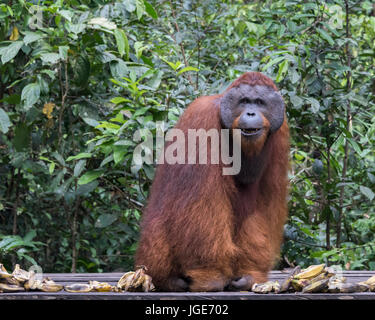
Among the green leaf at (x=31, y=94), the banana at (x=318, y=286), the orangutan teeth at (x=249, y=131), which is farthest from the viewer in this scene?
the green leaf at (x=31, y=94)

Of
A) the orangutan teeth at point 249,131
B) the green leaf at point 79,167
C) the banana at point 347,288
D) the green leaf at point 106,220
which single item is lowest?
the banana at point 347,288

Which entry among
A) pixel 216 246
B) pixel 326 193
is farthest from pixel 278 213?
pixel 326 193

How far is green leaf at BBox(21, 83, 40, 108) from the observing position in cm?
402

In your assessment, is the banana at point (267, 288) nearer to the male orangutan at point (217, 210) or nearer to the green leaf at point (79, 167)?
the male orangutan at point (217, 210)

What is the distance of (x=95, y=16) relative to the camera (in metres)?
4.27

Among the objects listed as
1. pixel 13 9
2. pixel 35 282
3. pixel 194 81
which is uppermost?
pixel 13 9

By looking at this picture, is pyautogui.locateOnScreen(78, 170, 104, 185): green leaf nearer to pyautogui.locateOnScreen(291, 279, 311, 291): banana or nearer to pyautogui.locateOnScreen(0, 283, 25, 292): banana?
pyautogui.locateOnScreen(0, 283, 25, 292): banana

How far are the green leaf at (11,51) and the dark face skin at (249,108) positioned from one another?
1.71 m

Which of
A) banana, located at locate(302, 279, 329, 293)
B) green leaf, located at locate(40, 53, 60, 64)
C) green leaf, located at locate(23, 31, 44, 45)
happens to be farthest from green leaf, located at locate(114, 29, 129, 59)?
banana, located at locate(302, 279, 329, 293)

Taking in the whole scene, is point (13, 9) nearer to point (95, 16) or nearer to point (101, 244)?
point (95, 16)

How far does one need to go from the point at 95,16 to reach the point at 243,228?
1.95 m

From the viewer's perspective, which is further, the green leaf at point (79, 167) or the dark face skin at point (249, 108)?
the green leaf at point (79, 167)

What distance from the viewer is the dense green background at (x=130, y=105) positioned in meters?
4.13

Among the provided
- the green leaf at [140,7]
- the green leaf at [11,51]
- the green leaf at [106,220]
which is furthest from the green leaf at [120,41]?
the green leaf at [106,220]
